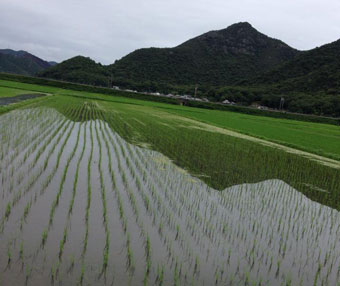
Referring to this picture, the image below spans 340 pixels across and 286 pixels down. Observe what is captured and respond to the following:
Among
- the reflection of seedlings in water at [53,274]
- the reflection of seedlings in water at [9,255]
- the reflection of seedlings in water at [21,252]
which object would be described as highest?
the reflection of seedlings in water at [9,255]

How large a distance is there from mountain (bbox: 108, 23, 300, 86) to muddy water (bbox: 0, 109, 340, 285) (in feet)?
232

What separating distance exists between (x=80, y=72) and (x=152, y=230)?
218 feet

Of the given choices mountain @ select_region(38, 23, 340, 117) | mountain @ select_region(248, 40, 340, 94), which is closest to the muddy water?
mountain @ select_region(38, 23, 340, 117)

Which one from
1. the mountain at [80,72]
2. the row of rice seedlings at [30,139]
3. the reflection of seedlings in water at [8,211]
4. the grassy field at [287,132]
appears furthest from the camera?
the mountain at [80,72]

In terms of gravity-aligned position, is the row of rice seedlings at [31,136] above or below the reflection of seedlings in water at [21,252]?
below

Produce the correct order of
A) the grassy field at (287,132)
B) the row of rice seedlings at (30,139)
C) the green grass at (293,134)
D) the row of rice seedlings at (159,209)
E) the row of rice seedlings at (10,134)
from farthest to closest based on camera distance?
the grassy field at (287,132)
the green grass at (293,134)
the row of rice seedlings at (10,134)
the row of rice seedlings at (30,139)
the row of rice seedlings at (159,209)

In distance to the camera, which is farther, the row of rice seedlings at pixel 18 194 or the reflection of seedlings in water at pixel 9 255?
the row of rice seedlings at pixel 18 194

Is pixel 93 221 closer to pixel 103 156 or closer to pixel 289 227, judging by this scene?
pixel 289 227

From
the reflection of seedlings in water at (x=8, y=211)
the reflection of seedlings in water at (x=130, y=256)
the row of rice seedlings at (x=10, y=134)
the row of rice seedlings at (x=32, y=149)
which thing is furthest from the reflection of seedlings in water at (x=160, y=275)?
the row of rice seedlings at (x=10, y=134)

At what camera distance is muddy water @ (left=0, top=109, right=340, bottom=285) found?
9.33 feet

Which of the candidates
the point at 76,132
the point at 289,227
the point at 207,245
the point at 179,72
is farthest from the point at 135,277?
the point at 179,72

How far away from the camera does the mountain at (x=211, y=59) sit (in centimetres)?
8531

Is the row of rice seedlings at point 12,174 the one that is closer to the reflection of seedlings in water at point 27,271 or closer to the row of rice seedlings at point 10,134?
the row of rice seedlings at point 10,134

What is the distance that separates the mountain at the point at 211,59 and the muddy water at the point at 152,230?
232 ft
